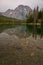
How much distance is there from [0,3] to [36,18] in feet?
10.9

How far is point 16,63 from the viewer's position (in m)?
2.13

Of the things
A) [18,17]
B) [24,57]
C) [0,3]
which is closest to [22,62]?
[24,57]

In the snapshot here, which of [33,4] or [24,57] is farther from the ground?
[33,4]

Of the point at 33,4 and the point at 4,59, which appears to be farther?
the point at 33,4

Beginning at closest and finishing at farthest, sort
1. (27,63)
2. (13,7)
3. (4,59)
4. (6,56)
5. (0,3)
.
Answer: (27,63), (4,59), (6,56), (0,3), (13,7)

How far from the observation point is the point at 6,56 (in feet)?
8.04

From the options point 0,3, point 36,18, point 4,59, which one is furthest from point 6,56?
point 36,18

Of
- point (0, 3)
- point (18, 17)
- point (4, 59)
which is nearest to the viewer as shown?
point (4, 59)

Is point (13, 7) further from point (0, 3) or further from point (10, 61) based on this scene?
point (10, 61)

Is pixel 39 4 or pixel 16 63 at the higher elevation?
pixel 39 4

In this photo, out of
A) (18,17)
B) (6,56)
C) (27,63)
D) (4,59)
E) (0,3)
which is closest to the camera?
(27,63)

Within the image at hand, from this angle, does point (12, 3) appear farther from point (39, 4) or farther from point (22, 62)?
point (22, 62)

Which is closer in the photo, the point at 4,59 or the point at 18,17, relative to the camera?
the point at 4,59

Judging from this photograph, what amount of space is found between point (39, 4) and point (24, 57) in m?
5.41
